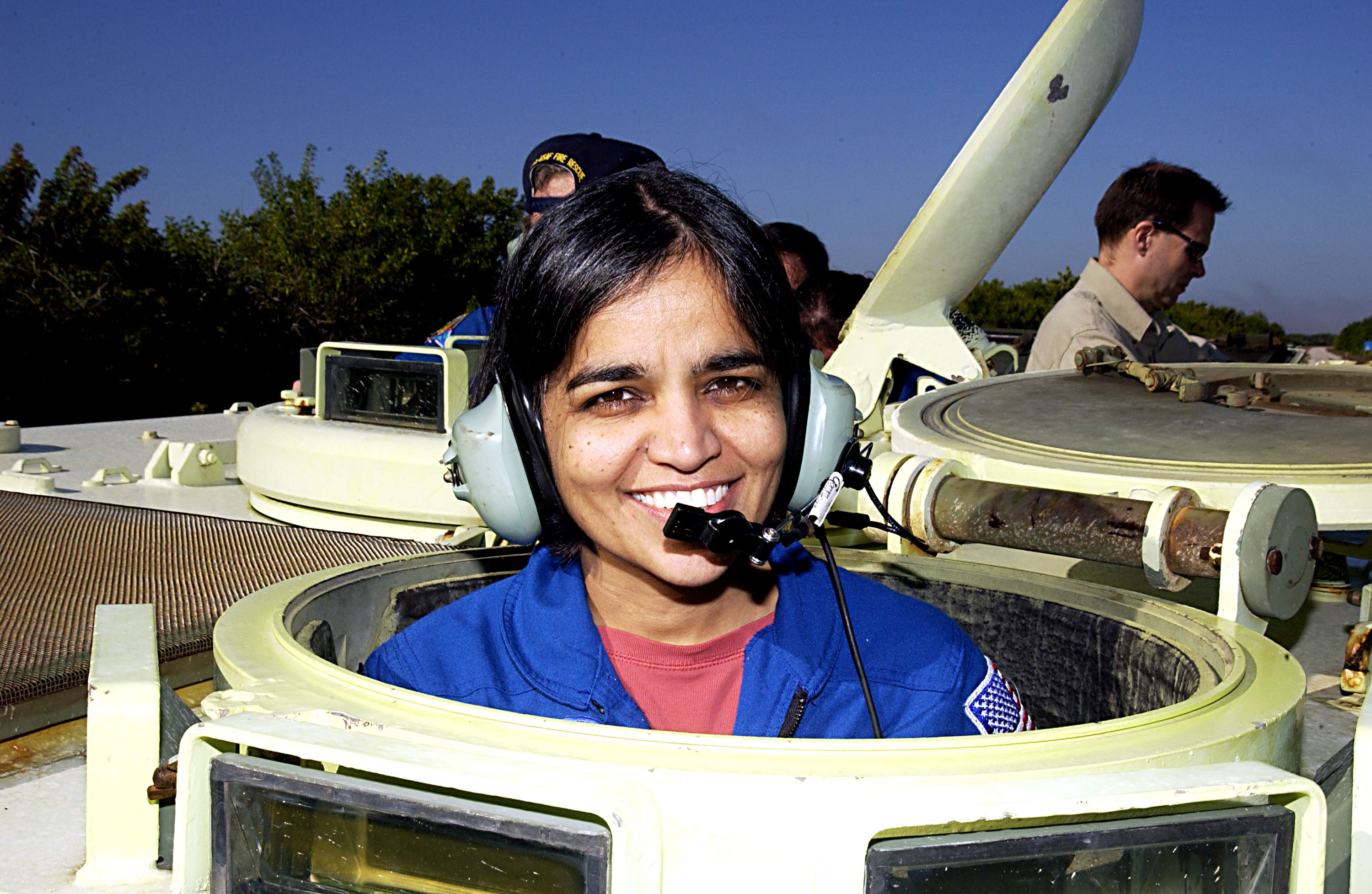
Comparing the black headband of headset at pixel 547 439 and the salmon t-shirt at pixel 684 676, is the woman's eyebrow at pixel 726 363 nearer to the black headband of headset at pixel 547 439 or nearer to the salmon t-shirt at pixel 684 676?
the black headband of headset at pixel 547 439

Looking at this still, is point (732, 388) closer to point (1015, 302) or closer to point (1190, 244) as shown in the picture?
point (1190, 244)

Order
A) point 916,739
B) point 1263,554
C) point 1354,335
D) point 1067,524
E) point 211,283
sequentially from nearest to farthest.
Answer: point 916,739 → point 1263,554 → point 1067,524 → point 211,283 → point 1354,335

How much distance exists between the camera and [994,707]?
4.63 ft

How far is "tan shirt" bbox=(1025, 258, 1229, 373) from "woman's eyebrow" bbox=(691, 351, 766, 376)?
109 inches

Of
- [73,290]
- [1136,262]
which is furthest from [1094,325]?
[73,290]

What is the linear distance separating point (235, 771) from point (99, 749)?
1.45 ft

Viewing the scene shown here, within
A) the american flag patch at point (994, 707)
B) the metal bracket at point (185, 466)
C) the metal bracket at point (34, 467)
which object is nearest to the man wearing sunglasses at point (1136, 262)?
the american flag patch at point (994, 707)

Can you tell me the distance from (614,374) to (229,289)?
2308 cm

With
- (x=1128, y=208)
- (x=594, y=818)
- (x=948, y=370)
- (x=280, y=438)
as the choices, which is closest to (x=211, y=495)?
(x=280, y=438)

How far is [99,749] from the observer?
126cm

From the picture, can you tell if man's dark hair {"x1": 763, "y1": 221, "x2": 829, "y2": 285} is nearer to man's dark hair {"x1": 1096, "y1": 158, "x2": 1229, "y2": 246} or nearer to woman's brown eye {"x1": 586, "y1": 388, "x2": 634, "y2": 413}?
man's dark hair {"x1": 1096, "y1": 158, "x2": 1229, "y2": 246}

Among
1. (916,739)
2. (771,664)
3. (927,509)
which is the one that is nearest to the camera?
(916,739)

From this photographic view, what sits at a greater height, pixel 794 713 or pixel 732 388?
pixel 732 388

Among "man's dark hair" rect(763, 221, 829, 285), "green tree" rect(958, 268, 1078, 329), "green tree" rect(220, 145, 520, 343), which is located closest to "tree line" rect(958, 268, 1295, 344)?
"green tree" rect(958, 268, 1078, 329)
